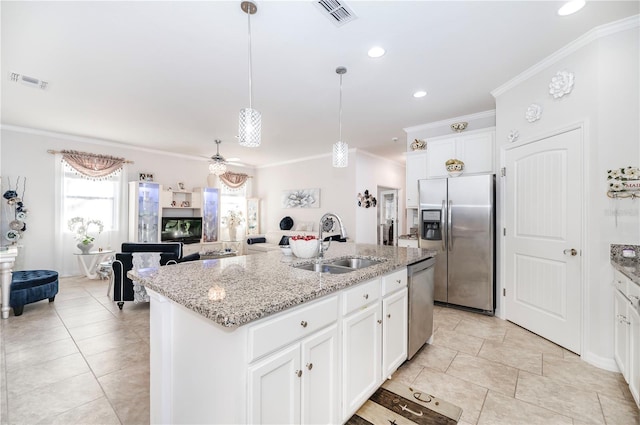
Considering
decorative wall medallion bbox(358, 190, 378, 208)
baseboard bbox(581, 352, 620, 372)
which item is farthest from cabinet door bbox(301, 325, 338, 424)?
decorative wall medallion bbox(358, 190, 378, 208)

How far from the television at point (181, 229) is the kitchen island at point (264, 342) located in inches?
188

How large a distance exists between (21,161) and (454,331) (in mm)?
7058

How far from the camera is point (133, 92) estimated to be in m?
3.33

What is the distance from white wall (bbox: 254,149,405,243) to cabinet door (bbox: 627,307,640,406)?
4.53 meters

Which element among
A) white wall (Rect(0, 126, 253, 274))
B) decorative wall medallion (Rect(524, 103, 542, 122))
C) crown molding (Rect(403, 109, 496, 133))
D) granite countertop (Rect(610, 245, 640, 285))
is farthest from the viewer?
white wall (Rect(0, 126, 253, 274))

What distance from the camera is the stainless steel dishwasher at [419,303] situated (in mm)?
2236

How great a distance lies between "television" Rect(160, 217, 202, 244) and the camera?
604cm

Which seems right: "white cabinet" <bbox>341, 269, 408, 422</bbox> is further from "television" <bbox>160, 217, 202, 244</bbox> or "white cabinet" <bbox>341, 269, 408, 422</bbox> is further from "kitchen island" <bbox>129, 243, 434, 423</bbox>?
"television" <bbox>160, 217, 202, 244</bbox>

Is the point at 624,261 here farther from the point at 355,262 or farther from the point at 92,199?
the point at 92,199

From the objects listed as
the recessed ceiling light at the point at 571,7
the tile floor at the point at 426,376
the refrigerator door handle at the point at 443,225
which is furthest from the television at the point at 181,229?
the recessed ceiling light at the point at 571,7

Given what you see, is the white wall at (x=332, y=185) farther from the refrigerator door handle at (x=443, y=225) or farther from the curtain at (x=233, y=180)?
the refrigerator door handle at (x=443, y=225)

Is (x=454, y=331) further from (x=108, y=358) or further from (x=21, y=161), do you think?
(x=21, y=161)

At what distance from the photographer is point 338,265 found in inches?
87.4

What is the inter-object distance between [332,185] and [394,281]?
4.63 metres
